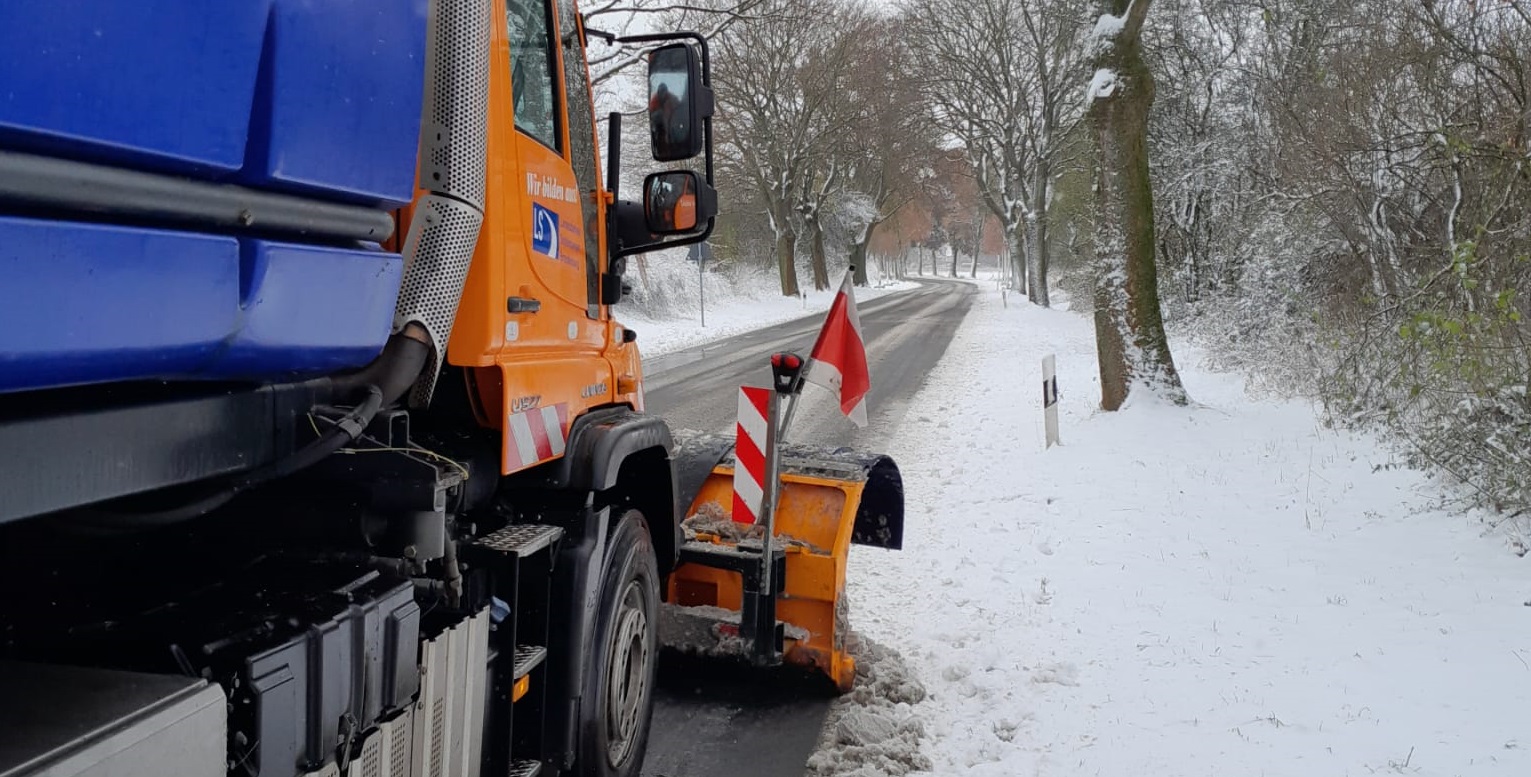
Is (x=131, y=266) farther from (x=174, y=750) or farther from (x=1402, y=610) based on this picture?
(x=1402, y=610)

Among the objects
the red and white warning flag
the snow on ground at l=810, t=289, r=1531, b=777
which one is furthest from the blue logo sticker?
the snow on ground at l=810, t=289, r=1531, b=777

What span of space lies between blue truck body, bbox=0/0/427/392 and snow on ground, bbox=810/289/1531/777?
2.73m

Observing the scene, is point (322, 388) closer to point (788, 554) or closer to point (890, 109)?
point (788, 554)

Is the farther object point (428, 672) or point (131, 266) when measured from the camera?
point (428, 672)

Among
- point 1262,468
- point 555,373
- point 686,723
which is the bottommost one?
point 686,723

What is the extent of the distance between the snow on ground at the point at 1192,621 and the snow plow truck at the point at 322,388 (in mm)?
1577

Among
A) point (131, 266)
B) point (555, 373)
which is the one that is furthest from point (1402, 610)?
point (131, 266)

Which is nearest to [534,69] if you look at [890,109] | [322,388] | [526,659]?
[322,388]

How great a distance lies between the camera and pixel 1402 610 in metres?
5.25

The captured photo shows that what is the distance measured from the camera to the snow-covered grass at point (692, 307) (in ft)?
82.4

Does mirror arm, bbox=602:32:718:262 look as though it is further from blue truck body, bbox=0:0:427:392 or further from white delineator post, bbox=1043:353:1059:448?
white delineator post, bbox=1043:353:1059:448

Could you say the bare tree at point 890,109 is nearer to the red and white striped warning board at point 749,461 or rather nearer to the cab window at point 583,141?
the red and white striped warning board at point 749,461

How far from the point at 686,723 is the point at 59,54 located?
344cm

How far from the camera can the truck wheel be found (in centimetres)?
310
